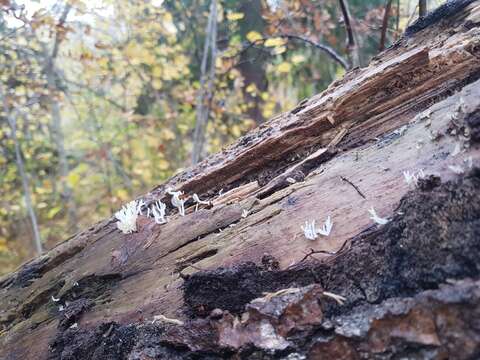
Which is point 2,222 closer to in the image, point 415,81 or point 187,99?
point 187,99

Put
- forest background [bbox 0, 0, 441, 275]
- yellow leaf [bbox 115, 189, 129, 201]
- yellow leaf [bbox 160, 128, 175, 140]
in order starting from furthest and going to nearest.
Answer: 1. yellow leaf [bbox 160, 128, 175, 140]
2. yellow leaf [bbox 115, 189, 129, 201]
3. forest background [bbox 0, 0, 441, 275]

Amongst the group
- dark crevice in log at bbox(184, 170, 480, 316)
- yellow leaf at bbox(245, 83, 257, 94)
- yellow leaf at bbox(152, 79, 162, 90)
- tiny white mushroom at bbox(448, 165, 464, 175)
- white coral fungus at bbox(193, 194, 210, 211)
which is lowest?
dark crevice in log at bbox(184, 170, 480, 316)

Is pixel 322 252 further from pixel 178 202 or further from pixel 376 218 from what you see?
pixel 178 202

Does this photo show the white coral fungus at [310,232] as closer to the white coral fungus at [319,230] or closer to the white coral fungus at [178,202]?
the white coral fungus at [319,230]

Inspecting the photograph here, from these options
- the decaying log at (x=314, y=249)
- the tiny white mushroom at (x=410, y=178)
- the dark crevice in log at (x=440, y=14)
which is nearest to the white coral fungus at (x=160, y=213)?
the decaying log at (x=314, y=249)

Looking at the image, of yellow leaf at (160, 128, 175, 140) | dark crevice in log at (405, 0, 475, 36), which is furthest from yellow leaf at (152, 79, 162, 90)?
dark crevice in log at (405, 0, 475, 36)

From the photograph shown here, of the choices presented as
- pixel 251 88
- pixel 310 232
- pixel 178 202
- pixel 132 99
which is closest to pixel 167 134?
pixel 132 99

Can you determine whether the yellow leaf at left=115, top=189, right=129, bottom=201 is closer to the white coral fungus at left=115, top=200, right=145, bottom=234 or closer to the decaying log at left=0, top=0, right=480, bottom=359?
the decaying log at left=0, top=0, right=480, bottom=359

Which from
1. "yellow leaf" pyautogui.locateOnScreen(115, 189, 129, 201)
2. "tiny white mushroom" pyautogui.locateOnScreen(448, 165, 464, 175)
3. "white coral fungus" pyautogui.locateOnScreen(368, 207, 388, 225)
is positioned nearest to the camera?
"tiny white mushroom" pyautogui.locateOnScreen(448, 165, 464, 175)

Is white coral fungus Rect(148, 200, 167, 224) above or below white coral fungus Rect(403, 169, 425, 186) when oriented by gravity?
above
